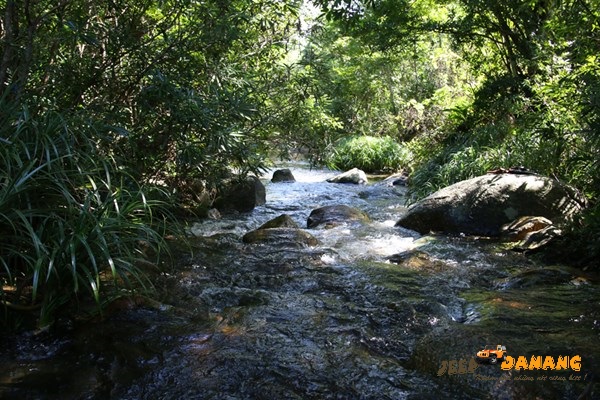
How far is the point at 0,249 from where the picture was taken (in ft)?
8.46

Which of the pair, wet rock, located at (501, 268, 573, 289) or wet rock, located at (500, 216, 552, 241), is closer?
wet rock, located at (501, 268, 573, 289)

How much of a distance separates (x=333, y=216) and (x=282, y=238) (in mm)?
1936

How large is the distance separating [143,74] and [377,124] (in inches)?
654

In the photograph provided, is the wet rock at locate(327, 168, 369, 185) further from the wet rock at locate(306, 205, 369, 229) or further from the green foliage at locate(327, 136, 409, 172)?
the wet rock at locate(306, 205, 369, 229)

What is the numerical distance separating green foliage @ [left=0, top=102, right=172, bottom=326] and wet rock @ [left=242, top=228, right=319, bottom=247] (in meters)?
2.59

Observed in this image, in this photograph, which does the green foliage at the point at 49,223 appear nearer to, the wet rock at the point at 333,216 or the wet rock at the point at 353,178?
the wet rock at the point at 333,216

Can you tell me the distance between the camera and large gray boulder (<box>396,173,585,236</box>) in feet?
19.9

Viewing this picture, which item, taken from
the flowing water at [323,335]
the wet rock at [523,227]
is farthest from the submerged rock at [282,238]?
the wet rock at [523,227]

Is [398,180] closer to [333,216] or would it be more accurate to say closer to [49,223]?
[333,216]

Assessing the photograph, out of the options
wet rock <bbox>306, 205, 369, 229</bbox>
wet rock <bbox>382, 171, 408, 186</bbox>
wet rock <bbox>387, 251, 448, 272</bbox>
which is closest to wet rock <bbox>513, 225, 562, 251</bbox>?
wet rock <bbox>387, 251, 448, 272</bbox>

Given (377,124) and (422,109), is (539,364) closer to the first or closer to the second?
(422,109)

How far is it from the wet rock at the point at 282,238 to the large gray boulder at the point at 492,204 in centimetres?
197

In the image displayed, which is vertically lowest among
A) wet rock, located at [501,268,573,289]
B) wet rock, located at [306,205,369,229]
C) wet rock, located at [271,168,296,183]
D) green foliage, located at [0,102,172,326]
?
wet rock, located at [501,268,573,289]

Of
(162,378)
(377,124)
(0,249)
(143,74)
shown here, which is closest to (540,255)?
(162,378)
